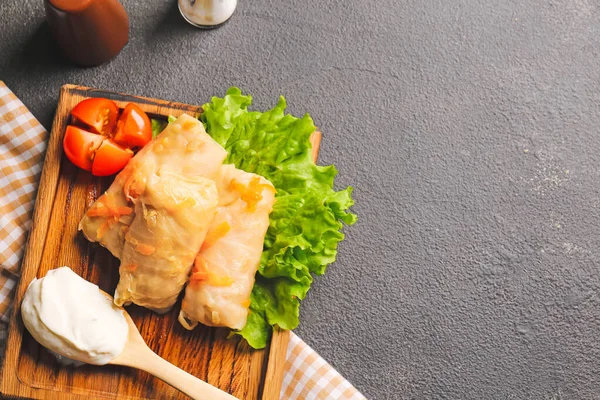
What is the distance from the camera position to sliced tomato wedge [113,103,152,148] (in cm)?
350

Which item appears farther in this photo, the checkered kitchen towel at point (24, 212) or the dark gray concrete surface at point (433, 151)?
the dark gray concrete surface at point (433, 151)

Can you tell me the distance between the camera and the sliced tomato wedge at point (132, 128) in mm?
3502

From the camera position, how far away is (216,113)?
3.56 m

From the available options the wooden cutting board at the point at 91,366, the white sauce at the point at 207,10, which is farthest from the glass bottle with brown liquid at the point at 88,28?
the white sauce at the point at 207,10

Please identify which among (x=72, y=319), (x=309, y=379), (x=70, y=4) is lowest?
(x=309, y=379)

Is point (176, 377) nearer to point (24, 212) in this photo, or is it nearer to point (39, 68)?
point (24, 212)

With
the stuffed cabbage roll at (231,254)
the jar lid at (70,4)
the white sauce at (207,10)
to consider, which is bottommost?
the stuffed cabbage roll at (231,254)

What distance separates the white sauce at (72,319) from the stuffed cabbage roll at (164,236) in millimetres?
127

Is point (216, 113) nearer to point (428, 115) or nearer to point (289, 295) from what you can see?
point (289, 295)

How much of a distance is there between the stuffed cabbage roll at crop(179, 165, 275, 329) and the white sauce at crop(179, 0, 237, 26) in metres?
1.10

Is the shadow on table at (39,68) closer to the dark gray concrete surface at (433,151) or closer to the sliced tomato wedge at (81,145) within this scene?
the dark gray concrete surface at (433,151)

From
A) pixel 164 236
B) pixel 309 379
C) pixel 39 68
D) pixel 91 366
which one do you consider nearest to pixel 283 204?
pixel 164 236

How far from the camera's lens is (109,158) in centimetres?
348

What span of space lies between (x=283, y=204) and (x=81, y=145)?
109 centimetres
